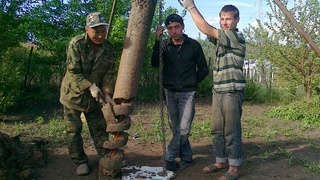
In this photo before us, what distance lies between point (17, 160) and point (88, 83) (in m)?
1.35

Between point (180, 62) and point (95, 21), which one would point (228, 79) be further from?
point (95, 21)

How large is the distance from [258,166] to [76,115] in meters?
2.66

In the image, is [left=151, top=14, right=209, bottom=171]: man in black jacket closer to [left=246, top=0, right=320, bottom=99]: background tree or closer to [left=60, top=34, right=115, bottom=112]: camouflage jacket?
[left=60, top=34, right=115, bottom=112]: camouflage jacket

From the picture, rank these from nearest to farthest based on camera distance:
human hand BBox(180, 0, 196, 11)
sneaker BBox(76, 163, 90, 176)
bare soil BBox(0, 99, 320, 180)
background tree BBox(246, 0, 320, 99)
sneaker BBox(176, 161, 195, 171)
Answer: human hand BBox(180, 0, 196, 11) < sneaker BBox(76, 163, 90, 176) < bare soil BBox(0, 99, 320, 180) < sneaker BBox(176, 161, 195, 171) < background tree BBox(246, 0, 320, 99)

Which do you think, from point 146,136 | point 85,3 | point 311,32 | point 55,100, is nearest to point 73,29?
point 85,3

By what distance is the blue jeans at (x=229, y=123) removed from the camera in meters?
4.75

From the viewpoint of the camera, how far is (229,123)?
4.79 m

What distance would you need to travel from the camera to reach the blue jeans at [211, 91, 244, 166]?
4.75 metres

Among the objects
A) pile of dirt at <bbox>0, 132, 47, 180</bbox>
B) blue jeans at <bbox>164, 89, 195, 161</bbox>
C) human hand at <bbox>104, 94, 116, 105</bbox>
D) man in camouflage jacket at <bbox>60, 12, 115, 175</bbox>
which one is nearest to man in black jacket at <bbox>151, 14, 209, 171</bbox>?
blue jeans at <bbox>164, 89, 195, 161</bbox>

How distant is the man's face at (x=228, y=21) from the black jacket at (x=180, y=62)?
66 cm

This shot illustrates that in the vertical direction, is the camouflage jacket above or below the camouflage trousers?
above

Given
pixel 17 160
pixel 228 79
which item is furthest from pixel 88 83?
pixel 228 79

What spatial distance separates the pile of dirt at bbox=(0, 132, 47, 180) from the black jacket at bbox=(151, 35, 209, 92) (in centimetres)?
204

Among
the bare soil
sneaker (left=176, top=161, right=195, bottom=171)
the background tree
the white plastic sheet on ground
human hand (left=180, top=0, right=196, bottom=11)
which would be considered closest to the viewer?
human hand (left=180, top=0, right=196, bottom=11)
